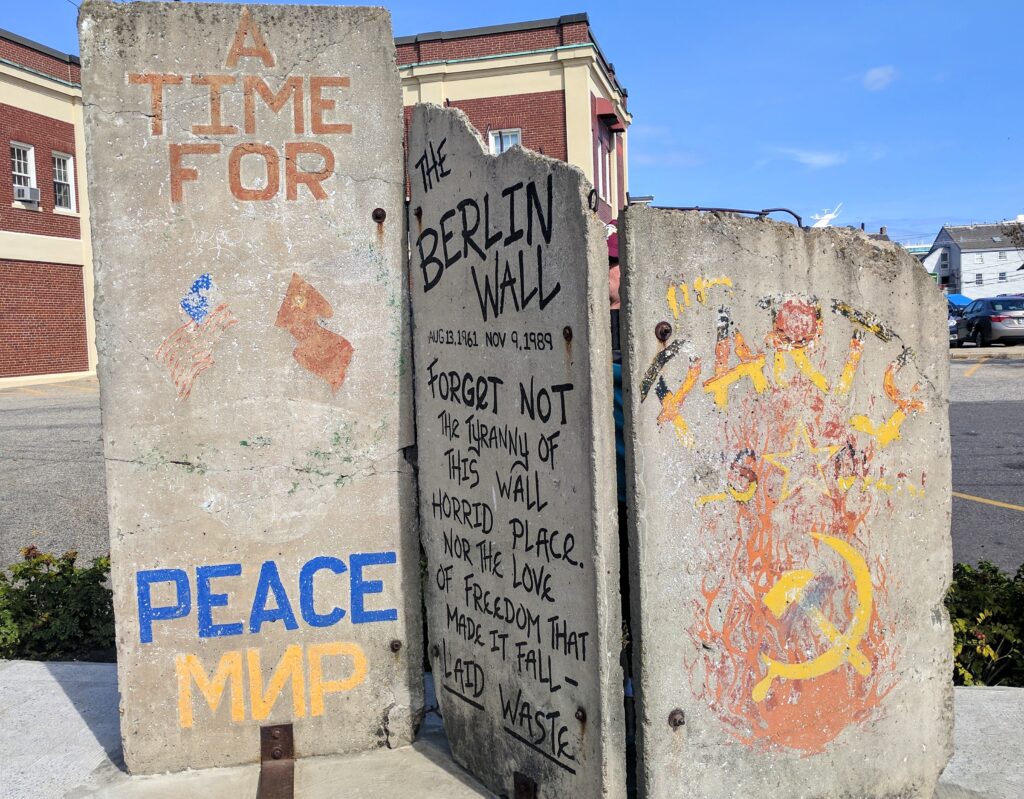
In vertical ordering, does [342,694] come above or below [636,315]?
below

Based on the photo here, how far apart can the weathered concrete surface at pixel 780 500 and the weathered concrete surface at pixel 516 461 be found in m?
0.14

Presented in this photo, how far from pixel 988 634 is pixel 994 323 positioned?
24.2 meters

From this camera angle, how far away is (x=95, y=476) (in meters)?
9.78

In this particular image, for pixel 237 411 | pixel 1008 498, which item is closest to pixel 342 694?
pixel 237 411

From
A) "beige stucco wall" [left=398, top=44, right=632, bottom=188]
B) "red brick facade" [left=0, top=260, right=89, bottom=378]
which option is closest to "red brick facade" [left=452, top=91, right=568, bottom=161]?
"beige stucco wall" [left=398, top=44, right=632, bottom=188]

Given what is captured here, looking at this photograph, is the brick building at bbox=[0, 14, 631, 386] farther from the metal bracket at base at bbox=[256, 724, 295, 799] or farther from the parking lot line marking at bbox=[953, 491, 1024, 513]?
the metal bracket at base at bbox=[256, 724, 295, 799]

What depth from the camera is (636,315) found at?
2816mm

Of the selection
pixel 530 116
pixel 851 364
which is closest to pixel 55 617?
pixel 851 364

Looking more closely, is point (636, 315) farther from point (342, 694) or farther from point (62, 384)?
point (62, 384)

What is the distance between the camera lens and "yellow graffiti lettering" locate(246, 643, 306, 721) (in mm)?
3559

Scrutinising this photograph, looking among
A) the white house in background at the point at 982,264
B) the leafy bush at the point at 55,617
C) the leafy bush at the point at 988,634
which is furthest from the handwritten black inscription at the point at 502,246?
the white house in background at the point at 982,264

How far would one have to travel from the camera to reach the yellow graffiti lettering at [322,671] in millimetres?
3584

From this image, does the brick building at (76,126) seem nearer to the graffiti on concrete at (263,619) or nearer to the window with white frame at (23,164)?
the window with white frame at (23,164)

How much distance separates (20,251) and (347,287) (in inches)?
878
